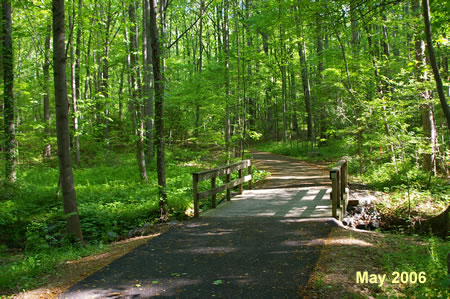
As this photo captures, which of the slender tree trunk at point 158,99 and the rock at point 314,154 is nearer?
the slender tree trunk at point 158,99

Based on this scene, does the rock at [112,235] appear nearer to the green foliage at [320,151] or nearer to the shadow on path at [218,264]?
the shadow on path at [218,264]

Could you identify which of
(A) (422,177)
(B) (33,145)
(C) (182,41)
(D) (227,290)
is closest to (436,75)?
(D) (227,290)

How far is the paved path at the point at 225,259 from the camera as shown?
12.8 ft

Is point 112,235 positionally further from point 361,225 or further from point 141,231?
point 361,225

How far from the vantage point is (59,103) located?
21.0 feet

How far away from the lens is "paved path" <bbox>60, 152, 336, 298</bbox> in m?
3.91

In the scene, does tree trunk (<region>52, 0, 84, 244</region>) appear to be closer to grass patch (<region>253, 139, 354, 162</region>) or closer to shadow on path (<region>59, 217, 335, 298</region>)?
shadow on path (<region>59, 217, 335, 298</region>)

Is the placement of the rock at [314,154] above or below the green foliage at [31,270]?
above

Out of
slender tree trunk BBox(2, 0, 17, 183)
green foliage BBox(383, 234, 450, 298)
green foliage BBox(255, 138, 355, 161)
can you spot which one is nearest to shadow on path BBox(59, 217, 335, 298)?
green foliage BBox(383, 234, 450, 298)

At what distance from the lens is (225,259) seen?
4.93m

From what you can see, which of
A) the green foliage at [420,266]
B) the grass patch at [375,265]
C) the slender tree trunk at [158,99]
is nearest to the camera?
the green foliage at [420,266]

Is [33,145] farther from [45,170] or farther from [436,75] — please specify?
[436,75]

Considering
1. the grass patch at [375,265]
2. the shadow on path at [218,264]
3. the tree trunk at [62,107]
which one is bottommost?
the shadow on path at [218,264]

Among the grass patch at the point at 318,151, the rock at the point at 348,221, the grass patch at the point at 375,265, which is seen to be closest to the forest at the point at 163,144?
the grass patch at the point at 375,265
